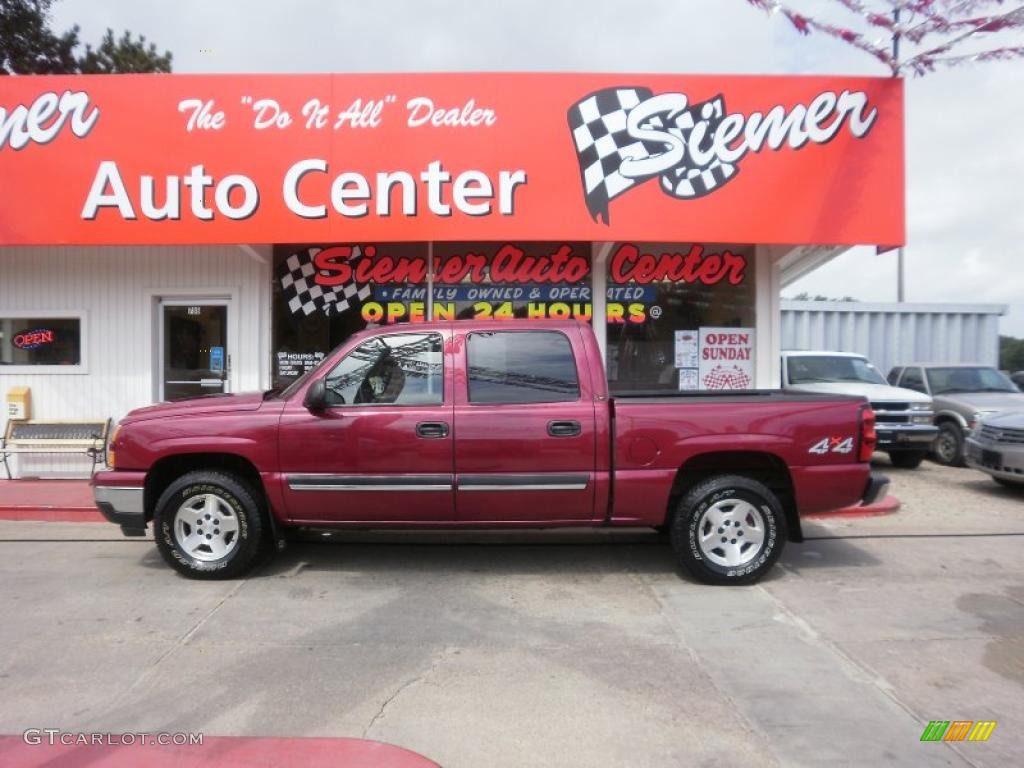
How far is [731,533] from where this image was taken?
16.8 feet

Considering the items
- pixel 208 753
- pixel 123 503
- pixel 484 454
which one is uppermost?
pixel 484 454

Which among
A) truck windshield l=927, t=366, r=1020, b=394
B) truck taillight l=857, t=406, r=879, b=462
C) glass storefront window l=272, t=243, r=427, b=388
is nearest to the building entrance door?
glass storefront window l=272, t=243, r=427, b=388

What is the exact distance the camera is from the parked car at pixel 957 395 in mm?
11031

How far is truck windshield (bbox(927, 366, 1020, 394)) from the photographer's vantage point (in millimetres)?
12203

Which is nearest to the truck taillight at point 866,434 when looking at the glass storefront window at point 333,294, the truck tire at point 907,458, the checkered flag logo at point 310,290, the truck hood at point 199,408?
the truck hood at point 199,408

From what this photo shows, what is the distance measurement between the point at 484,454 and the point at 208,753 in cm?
254

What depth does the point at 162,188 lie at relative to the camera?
7.95 meters

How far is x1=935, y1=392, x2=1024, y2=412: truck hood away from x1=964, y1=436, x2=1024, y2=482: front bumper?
238 cm

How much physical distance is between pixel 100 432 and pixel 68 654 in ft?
18.1

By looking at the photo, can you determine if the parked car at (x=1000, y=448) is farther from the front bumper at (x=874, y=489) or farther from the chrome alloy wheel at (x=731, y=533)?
the chrome alloy wheel at (x=731, y=533)

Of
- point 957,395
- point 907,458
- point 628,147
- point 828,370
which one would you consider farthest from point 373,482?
point 957,395

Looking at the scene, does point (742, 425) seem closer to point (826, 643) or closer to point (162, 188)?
point (826, 643)

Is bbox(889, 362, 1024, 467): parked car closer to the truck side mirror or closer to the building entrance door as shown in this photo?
the truck side mirror

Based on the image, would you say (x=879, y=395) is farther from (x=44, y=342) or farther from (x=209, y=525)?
(x=44, y=342)
